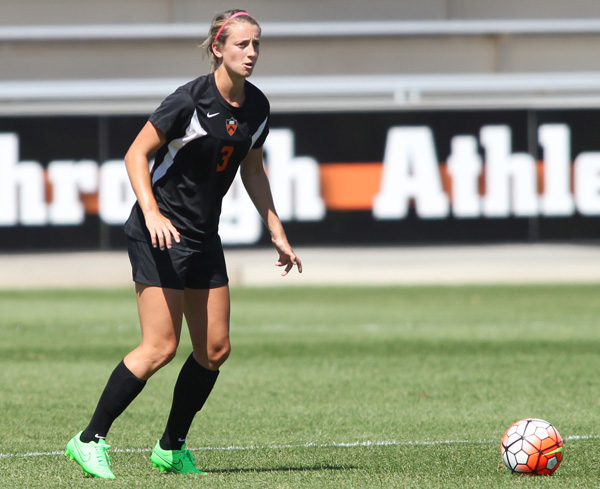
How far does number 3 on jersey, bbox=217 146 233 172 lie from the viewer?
5141mm

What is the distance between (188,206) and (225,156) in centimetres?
30

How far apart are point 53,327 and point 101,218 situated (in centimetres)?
648

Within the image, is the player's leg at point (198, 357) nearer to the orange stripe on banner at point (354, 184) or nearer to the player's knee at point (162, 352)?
the player's knee at point (162, 352)

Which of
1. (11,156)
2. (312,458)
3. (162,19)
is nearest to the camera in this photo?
(312,458)

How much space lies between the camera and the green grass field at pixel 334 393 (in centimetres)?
545

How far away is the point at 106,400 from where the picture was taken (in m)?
5.18

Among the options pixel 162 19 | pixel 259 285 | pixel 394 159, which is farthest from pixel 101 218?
pixel 162 19

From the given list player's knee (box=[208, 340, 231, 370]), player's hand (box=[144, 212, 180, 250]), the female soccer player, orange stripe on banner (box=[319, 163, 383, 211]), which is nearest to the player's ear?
the female soccer player

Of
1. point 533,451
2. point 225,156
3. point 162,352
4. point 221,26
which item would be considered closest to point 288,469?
point 162,352

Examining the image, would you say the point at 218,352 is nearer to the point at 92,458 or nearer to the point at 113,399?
the point at 113,399

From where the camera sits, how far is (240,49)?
198 inches

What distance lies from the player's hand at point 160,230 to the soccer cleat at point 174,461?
3.76 feet

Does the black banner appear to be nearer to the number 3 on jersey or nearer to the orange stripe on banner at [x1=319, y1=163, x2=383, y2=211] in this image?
the orange stripe on banner at [x1=319, y1=163, x2=383, y2=211]

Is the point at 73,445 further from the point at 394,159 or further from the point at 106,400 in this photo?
the point at 394,159
